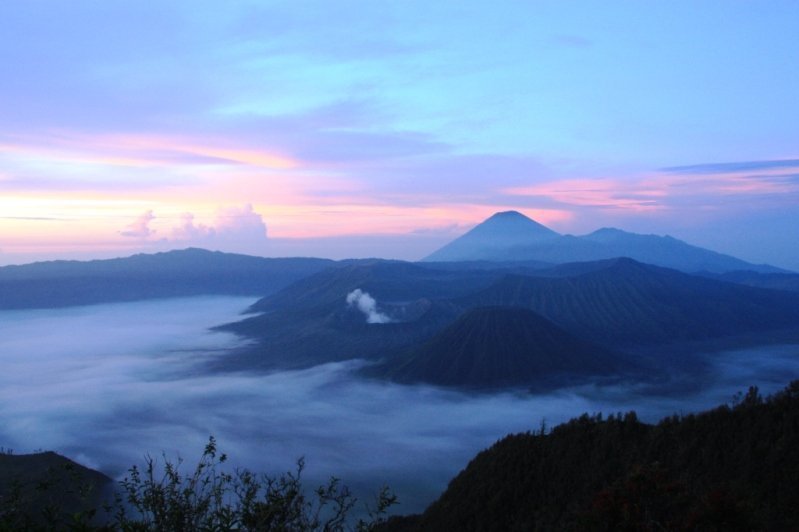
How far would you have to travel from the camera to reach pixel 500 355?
76562mm

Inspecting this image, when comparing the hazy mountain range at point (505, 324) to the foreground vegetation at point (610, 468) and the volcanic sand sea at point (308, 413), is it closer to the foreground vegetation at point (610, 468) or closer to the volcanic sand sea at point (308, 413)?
the volcanic sand sea at point (308, 413)

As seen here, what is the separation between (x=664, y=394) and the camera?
2625 inches

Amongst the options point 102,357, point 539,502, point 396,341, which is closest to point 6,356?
point 102,357

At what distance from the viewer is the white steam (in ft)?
360

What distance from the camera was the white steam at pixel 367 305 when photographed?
110 meters

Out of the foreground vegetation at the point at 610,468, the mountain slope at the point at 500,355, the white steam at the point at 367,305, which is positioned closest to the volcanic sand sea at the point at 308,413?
the mountain slope at the point at 500,355

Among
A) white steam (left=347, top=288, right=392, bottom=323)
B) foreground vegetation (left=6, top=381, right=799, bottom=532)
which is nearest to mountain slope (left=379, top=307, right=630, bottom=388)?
white steam (left=347, top=288, right=392, bottom=323)

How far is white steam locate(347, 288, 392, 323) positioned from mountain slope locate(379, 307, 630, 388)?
27.1m

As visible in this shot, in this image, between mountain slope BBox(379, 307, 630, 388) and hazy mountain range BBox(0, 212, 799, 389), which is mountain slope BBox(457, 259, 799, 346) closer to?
hazy mountain range BBox(0, 212, 799, 389)

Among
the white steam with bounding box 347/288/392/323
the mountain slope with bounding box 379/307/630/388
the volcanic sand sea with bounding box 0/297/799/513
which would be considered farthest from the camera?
the white steam with bounding box 347/288/392/323

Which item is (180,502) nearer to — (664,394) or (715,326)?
(664,394)

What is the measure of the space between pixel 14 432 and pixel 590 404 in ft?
191

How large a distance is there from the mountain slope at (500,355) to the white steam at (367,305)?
27.1 m

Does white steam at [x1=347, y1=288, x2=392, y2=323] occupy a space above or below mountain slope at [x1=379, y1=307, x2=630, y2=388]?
above
